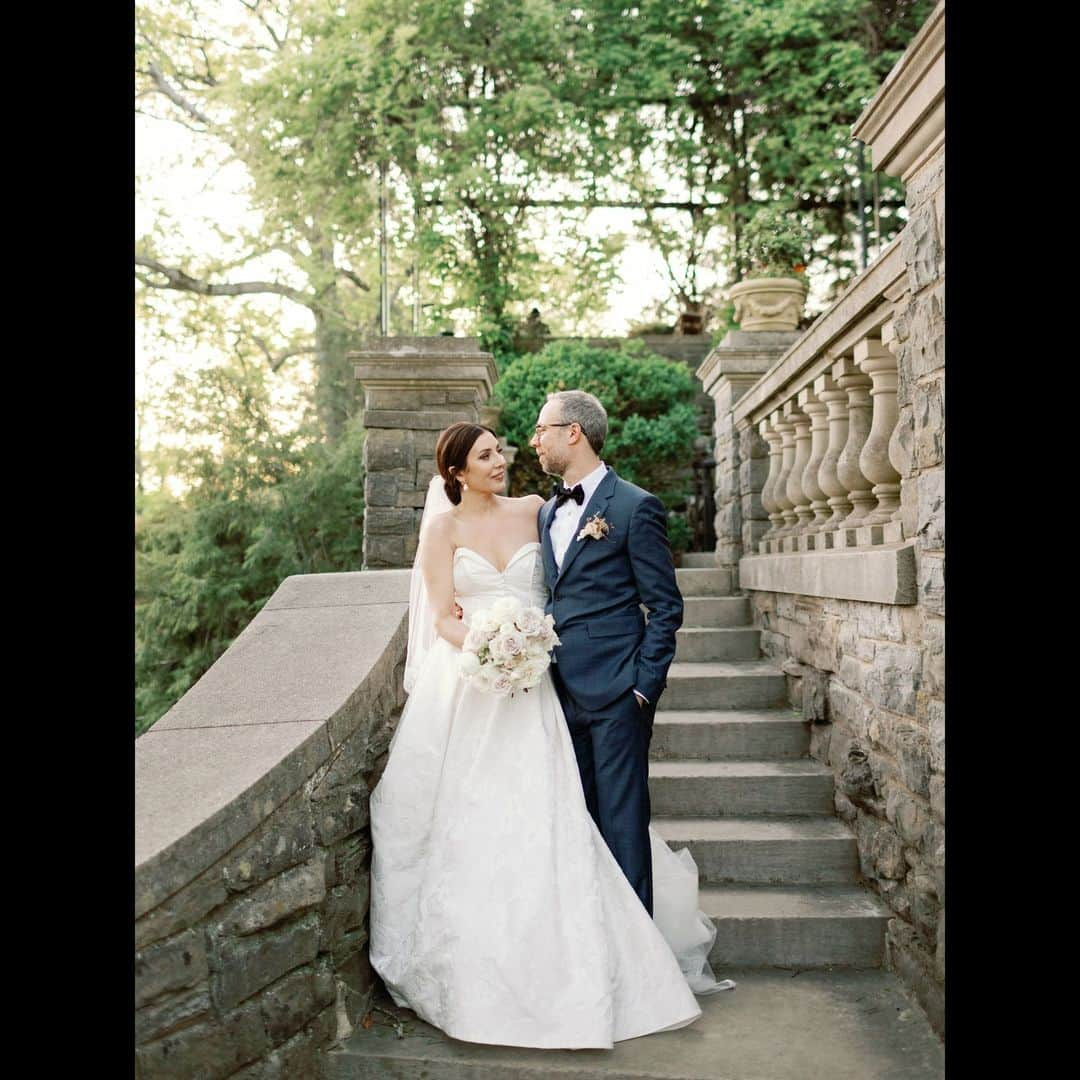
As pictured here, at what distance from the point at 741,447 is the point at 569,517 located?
125 inches

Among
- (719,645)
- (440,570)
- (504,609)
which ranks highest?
(440,570)

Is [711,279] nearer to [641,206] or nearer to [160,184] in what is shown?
[641,206]

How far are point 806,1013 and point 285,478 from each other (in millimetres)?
8218

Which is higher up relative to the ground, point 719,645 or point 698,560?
point 698,560

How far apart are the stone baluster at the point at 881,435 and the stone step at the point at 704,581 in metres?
Answer: 2.56

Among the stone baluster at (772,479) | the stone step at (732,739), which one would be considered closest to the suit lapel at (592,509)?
the stone step at (732,739)

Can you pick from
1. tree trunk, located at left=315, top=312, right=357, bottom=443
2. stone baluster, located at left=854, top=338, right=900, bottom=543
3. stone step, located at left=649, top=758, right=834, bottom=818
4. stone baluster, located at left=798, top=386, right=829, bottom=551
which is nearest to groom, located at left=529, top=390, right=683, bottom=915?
stone baluster, located at left=854, top=338, right=900, bottom=543

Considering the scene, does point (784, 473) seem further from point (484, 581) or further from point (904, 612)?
point (484, 581)

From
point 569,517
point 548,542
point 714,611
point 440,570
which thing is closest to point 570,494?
point 569,517

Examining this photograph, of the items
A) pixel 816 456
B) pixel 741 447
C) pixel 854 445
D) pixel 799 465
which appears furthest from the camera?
pixel 741 447

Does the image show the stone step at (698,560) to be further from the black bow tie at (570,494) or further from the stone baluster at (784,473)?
the black bow tie at (570,494)

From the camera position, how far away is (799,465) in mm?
5250

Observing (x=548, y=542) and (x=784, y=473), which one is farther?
(x=784, y=473)
